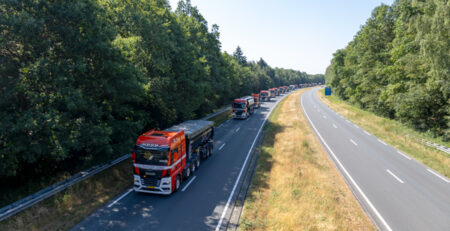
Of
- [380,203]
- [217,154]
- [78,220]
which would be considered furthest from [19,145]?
[380,203]

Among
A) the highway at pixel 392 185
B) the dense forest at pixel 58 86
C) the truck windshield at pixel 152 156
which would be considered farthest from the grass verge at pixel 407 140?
the dense forest at pixel 58 86

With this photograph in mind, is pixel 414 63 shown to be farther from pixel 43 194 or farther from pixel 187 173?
pixel 43 194

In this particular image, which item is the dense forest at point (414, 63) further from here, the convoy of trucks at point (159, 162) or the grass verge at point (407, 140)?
the convoy of trucks at point (159, 162)

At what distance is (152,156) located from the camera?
1309 cm

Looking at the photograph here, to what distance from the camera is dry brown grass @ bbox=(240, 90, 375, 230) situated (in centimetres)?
1069

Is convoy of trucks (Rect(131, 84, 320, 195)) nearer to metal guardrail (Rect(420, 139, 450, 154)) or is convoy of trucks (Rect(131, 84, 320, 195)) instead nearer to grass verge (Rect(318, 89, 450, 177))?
grass verge (Rect(318, 89, 450, 177))

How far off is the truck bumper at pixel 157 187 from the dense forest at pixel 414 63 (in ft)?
75.2

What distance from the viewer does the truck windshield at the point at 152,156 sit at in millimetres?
13008

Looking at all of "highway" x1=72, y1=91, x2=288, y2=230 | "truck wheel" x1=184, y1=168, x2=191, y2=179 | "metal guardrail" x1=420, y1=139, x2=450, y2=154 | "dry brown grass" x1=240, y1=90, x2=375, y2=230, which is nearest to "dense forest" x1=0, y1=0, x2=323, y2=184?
"highway" x1=72, y1=91, x2=288, y2=230

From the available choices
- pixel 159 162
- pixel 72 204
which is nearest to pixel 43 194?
pixel 72 204

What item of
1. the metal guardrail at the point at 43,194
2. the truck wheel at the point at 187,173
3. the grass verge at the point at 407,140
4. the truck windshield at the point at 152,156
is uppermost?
the truck windshield at the point at 152,156

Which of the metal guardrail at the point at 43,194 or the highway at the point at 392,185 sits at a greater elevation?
the metal guardrail at the point at 43,194

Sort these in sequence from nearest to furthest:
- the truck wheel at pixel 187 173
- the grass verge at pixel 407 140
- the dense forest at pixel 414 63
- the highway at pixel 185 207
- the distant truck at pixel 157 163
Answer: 1. the highway at pixel 185 207
2. the distant truck at pixel 157 163
3. the truck wheel at pixel 187 173
4. the grass verge at pixel 407 140
5. the dense forest at pixel 414 63

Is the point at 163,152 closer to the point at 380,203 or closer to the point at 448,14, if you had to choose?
the point at 380,203
